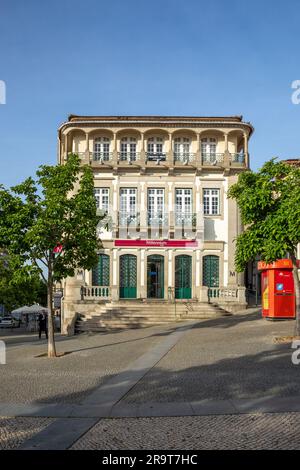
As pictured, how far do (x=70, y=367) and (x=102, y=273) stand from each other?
63.5 feet

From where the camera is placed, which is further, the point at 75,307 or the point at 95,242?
the point at 75,307

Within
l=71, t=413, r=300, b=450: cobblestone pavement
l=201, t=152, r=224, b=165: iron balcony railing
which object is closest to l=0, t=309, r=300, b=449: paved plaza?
l=71, t=413, r=300, b=450: cobblestone pavement

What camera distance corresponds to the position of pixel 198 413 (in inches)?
375

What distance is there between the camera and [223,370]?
Result: 1389 cm

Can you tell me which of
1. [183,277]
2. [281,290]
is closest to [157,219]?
[183,277]

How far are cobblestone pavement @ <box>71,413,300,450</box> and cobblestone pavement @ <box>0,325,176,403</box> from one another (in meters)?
2.56

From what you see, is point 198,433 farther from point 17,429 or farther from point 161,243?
point 161,243

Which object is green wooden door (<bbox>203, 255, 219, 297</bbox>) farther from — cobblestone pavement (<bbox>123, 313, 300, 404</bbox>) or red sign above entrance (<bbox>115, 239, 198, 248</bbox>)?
cobblestone pavement (<bbox>123, 313, 300, 404</bbox>)

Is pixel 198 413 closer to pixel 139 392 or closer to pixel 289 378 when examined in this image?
pixel 139 392

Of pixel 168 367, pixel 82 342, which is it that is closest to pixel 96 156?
pixel 82 342

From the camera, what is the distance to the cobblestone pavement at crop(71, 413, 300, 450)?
765cm

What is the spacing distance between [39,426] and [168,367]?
641cm
